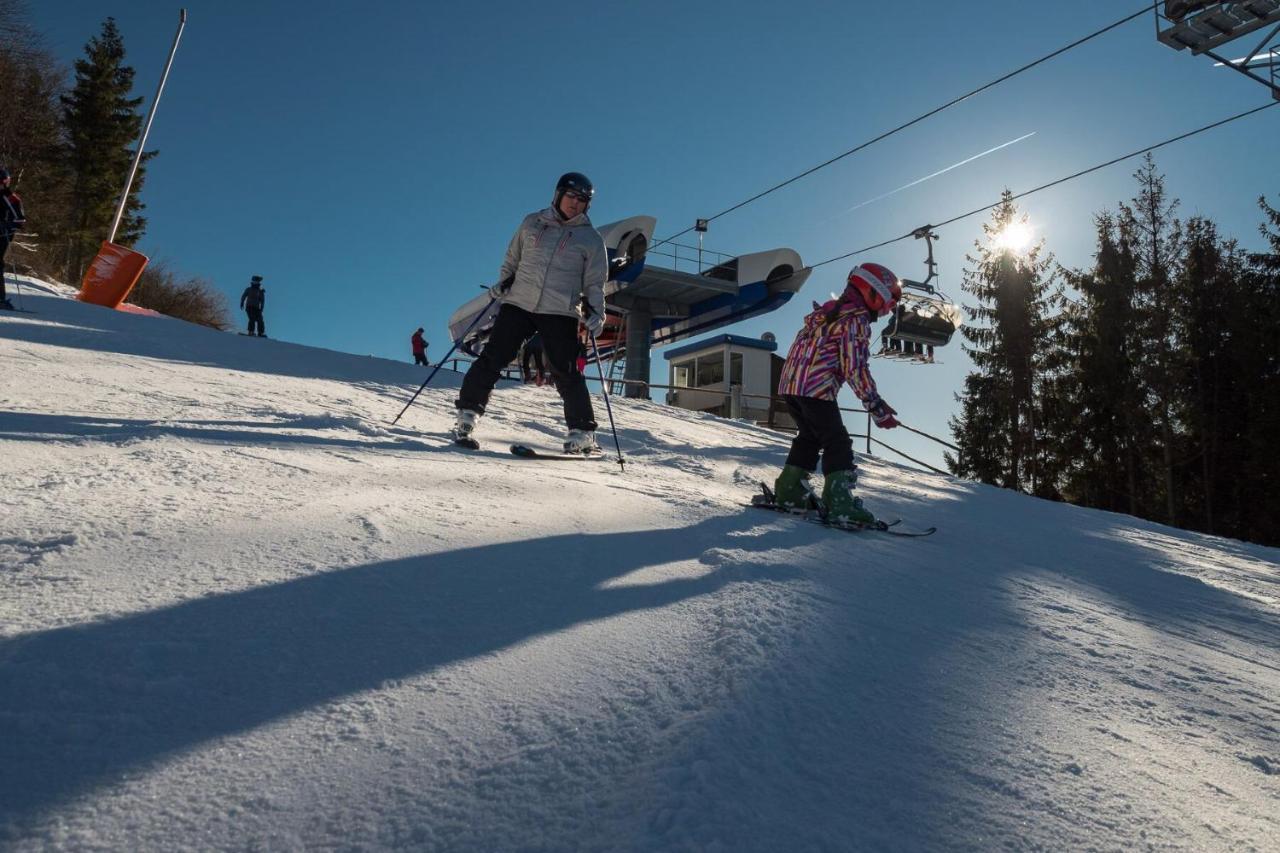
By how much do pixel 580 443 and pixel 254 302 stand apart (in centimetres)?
1517

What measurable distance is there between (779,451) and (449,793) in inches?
277

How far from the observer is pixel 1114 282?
26.7 m

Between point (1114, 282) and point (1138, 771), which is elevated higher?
point (1114, 282)

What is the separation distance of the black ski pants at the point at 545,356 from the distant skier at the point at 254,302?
14668mm

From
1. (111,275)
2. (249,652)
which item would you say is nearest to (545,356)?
(249,652)

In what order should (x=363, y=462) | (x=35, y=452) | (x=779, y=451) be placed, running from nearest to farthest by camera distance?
(x=35, y=452)
(x=363, y=462)
(x=779, y=451)

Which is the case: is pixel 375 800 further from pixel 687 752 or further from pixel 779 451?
pixel 779 451

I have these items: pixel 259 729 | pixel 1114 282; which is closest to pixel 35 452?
pixel 259 729

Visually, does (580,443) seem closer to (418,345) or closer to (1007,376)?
(418,345)

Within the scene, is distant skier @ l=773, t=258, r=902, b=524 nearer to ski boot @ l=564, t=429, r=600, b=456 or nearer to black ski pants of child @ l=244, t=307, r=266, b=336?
ski boot @ l=564, t=429, r=600, b=456

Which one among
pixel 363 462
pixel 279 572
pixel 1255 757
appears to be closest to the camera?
pixel 1255 757

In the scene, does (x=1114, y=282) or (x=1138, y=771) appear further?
(x=1114, y=282)

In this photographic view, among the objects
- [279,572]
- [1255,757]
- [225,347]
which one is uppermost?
[225,347]

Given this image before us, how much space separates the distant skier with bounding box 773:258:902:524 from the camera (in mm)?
3811
